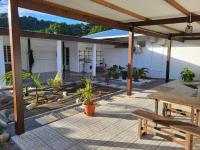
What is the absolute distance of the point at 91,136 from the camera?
161 inches

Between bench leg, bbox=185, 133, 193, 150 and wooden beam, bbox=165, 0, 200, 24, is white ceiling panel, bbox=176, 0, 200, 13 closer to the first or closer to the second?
wooden beam, bbox=165, 0, 200, 24

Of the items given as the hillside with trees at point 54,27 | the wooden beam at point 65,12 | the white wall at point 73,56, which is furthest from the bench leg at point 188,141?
the hillside with trees at point 54,27

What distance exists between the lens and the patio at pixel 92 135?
3.71m

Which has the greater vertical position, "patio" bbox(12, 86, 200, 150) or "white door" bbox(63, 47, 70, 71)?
"white door" bbox(63, 47, 70, 71)

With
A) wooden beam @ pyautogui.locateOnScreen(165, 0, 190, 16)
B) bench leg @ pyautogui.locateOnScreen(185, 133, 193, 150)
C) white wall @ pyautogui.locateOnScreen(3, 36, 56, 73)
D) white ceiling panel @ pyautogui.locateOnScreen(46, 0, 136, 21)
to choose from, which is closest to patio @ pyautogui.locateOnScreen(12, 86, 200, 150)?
bench leg @ pyautogui.locateOnScreen(185, 133, 193, 150)

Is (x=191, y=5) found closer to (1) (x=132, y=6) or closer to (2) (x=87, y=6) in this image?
(1) (x=132, y=6)

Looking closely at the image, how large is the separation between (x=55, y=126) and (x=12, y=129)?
97 cm

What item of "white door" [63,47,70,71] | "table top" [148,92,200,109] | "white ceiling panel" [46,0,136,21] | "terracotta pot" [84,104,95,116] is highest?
"white ceiling panel" [46,0,136,21]

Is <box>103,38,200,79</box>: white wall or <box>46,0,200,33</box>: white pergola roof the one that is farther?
<box>103,38,200,79</box>: white wall

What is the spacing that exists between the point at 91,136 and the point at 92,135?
5 centimetres

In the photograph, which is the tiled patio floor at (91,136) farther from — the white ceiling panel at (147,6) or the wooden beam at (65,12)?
the white ceiling panel at (147,6)

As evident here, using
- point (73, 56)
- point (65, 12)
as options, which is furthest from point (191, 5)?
point (73, 56)

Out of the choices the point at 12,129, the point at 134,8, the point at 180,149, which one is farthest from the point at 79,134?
the point at 134,8

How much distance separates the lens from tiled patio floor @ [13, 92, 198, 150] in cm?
370
